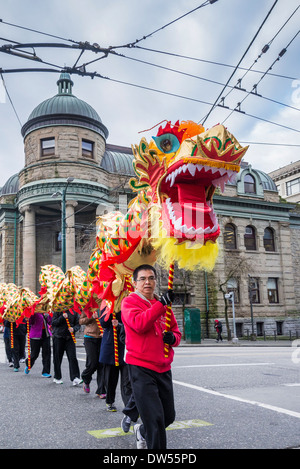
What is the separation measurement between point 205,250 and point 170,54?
5302 millimetres

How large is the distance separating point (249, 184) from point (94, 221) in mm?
12025

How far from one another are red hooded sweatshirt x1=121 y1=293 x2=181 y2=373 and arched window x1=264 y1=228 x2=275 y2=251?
2822 centimetres

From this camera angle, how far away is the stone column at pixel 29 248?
2555 cm

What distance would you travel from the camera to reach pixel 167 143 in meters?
4.70

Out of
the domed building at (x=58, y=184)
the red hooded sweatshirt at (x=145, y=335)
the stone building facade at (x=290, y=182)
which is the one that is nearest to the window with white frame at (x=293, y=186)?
the stone building facade at (x=290, y=182)

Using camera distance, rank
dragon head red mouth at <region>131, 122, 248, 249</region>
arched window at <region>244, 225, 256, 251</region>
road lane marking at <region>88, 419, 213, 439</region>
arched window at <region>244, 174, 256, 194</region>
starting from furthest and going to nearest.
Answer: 1. arched window at <region>244, 174, 256, 194</region>
2. arched window at <region>244, 225, 256, 251</region>
3. road lane marking at <region>88, 419, 213, 439</region>
4. dragon head red mouth at <region>131, 122, 248, 249</region>

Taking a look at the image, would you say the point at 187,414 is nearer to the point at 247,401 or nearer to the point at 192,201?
the point at 247,401

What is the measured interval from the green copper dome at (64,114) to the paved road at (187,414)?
64.1 ft

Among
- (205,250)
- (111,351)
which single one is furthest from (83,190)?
(205,250)

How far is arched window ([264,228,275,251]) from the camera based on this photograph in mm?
31109

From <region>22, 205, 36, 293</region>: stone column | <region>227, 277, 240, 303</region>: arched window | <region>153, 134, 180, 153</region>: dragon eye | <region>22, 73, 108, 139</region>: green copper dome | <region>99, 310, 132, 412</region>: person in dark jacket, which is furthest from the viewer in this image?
<region>227, 277, 240, 303</region>: arched window

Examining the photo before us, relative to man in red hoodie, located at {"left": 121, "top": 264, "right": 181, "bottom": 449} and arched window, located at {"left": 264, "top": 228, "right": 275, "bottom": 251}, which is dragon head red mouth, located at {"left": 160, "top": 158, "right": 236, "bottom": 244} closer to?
man in red hoodie, located at {"left": 121, "top": 264, "right": 181, "bottom": 449}

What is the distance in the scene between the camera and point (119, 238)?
5.21 meters

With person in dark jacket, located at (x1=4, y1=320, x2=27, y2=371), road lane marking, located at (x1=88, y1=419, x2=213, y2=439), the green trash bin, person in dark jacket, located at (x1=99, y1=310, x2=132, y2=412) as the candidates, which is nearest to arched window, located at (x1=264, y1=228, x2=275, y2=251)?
the green trash bin
